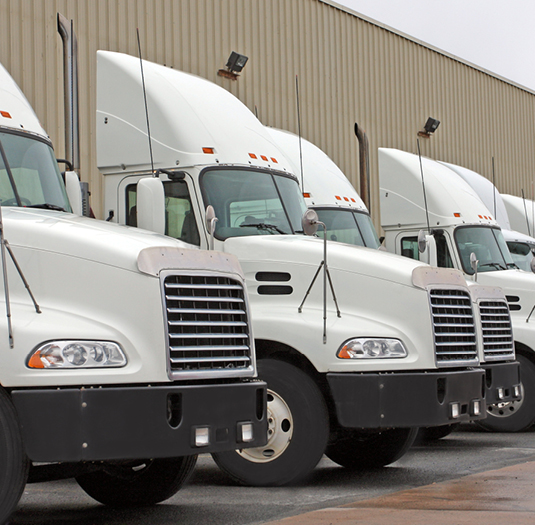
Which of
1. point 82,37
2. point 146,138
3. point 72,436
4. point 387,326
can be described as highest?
point 82,37

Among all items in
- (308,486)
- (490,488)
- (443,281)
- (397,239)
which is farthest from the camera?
(397,239)

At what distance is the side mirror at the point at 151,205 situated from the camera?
779cm

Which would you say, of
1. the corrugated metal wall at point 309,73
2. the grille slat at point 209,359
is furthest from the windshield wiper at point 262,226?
the corrugated metal wall at point 309,73

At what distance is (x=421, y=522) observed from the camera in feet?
20.7

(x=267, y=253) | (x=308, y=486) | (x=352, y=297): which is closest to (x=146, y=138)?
(x=267, y=253)

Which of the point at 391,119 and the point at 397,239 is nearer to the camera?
the point at 397,239

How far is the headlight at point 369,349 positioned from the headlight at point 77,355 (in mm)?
2796

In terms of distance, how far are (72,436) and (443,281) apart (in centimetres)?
424

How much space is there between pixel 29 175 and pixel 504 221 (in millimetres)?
11677

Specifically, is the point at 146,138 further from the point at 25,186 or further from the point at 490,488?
the point at 490,488

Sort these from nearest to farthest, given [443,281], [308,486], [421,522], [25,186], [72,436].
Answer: [72,436]
[421,522]
[25,186]
[308,486]
[443,281]

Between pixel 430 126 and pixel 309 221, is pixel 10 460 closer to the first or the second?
pixel 309 221

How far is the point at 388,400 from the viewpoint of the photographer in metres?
8.05

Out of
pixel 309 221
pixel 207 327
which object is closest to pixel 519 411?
pixel 309 221
